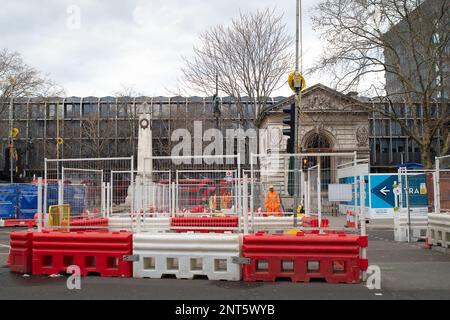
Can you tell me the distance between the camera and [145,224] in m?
14.2

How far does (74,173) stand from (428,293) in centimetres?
939

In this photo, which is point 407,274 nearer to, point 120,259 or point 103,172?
point 120,259

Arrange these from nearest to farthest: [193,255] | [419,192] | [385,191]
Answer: [193,255] < [419,192] < [385,191]

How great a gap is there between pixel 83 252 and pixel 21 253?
146 centimetres

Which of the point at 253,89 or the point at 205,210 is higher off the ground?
the point at 253,89

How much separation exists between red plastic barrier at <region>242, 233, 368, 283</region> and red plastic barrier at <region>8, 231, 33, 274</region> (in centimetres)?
463

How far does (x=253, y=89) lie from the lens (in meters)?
29.8

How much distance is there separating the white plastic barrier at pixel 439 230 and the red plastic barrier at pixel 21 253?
1072cm

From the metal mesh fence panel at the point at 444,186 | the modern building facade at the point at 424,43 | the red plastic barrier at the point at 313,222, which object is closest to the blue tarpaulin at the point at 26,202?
the red plastic barrier at the point at 313,222

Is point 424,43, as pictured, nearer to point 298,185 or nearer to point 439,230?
point 298,185

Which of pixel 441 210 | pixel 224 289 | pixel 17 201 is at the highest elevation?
pixel 17 201

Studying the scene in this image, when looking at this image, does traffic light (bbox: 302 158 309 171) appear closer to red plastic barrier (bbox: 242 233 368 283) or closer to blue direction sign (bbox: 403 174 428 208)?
blue direction sign (bbox: 403 174 428 208)

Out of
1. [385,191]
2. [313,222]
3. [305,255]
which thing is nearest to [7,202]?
[313,222]
